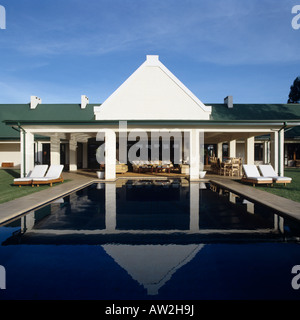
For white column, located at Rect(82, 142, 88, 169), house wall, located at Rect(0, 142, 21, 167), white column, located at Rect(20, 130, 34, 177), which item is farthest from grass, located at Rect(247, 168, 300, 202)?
house wall, located at Rect(0, 142, 21, 167)

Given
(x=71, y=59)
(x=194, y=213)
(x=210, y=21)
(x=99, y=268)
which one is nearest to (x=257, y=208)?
(x=194, y=213)

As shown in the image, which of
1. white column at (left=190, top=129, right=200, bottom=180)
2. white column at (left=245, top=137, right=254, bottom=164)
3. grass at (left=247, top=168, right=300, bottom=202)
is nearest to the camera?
grass at (left=247, top=168, right=300, bottom=202)

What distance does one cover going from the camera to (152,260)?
393 centimetres

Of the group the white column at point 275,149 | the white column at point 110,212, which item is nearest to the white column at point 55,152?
the white column at point 110,212

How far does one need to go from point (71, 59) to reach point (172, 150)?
12502 mm

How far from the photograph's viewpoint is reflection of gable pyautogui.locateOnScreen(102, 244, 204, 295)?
11.1 feet

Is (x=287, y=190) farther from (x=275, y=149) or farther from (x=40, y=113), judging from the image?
(x=40, y=113)

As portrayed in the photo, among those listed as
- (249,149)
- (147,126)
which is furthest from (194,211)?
(249,149)

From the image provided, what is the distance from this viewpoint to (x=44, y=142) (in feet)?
82.7

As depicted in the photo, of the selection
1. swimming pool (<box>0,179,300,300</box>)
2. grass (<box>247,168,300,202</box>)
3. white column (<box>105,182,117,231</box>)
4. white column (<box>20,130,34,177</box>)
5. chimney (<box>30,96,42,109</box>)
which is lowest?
swimming pool (<box>0,179,300,300</box>)

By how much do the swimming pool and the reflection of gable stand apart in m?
0.01

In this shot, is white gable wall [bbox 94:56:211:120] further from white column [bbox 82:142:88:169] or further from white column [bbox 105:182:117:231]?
white column [bbox 105:182:117:231]

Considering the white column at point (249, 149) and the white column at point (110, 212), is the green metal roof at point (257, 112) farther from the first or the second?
Answer: the white column at point (110, 212)

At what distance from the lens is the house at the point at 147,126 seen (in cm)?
1454
